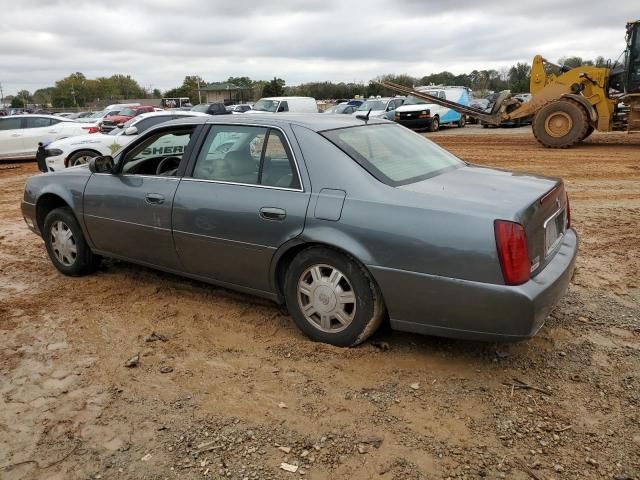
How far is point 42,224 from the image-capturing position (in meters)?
5.62

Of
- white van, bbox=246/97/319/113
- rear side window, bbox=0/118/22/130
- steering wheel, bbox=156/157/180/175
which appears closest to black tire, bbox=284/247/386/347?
steering wheel, bbox=156/157/180/175

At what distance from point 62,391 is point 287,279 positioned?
1.57m

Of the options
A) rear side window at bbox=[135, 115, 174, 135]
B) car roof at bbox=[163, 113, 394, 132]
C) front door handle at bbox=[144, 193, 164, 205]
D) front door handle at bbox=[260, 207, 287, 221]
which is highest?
rear side window at bbox=[135, 115, 174, 135]

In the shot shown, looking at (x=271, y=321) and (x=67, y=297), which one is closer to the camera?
(x=271, y=321)

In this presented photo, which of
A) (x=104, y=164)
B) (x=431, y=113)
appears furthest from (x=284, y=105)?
(x=104, y=164)

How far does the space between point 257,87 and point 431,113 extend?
5601 cm

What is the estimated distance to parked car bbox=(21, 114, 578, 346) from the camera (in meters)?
3.12

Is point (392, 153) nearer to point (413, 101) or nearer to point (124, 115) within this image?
point (124, 115)

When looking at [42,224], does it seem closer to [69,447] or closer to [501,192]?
[69,447]

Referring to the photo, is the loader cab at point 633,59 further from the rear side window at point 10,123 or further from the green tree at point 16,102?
the green tree at point 16,102

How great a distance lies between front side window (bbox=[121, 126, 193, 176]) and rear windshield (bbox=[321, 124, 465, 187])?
1.48m

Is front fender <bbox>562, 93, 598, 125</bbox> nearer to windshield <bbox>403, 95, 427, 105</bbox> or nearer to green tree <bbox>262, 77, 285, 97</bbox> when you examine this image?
windshield <bbox>403, 95, 427, 105</bbox>

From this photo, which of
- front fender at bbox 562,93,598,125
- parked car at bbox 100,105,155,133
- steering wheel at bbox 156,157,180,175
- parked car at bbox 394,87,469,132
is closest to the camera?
steering wheel at bbox 156,157,180,175

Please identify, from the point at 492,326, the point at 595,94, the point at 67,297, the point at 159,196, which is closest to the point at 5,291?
the point at 67,297
